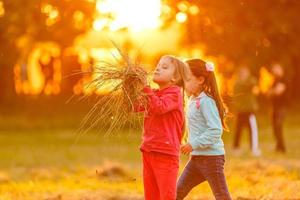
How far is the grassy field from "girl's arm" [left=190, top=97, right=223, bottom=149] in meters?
0.60

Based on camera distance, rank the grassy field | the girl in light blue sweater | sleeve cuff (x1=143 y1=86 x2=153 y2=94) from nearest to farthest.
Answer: sleeve cuff (x1=143 y1=86 x2=153 y2=94), the girl in light blue sweater, the grassy field

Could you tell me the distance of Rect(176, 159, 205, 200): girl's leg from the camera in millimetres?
7523

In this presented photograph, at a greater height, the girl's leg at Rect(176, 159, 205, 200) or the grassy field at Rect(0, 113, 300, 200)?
the girl's leg at Rect(176, 159, 205, 200)

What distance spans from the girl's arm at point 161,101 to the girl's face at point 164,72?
120 millimetres

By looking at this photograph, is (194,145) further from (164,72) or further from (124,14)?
(124,14)

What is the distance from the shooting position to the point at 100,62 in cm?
729

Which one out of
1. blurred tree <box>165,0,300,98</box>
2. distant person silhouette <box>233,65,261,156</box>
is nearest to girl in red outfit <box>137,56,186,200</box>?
blurred tree <box>165,0,300,98</box>

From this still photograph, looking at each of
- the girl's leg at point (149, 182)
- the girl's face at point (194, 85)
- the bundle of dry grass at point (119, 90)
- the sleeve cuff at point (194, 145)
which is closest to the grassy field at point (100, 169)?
the bundle of dry grass at point (119, 90)

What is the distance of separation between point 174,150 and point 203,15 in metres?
11.7

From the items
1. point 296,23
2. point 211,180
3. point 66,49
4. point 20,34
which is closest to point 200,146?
point 211,180

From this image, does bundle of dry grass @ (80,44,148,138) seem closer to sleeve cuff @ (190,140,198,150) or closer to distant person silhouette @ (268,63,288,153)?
sleeve cuff @ (190,140,198,150)

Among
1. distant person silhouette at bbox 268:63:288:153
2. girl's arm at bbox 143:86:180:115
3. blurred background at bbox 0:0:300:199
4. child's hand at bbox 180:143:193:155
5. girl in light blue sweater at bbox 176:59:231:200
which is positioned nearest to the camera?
girl's arm at bbox 143:86:180:115

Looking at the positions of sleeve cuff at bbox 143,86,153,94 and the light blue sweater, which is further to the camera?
the light blue sweater

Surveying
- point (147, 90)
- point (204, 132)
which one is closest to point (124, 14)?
point (204, 132)
